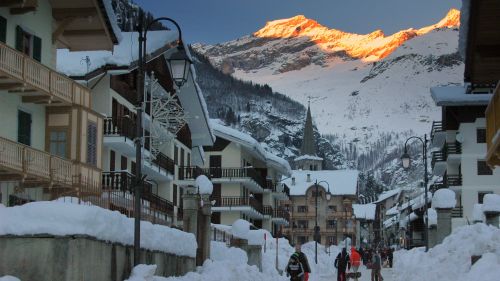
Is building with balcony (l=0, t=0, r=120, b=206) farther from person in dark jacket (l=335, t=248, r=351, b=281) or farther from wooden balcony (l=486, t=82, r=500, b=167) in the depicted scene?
wooden balcony (l=486, t=82, r=500, b=167)

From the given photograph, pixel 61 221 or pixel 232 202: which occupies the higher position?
pixel 232 202

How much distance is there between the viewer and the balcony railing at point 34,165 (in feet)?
77.9

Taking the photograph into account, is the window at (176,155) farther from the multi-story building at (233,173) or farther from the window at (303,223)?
the window at (303,223)

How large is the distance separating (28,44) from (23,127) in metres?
2.60

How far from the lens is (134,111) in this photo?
42219 mm

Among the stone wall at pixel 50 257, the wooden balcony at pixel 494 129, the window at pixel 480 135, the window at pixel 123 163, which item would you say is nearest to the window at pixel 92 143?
the window at pixel 123 163

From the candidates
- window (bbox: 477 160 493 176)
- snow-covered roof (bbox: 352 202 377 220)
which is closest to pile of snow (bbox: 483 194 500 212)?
window (bbox: 477 160 493 176)

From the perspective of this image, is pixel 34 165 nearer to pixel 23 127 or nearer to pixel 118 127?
pixel 23 127

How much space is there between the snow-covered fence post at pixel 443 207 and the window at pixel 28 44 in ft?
54.3

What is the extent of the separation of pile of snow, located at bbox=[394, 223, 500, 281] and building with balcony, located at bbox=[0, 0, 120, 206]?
10.7m

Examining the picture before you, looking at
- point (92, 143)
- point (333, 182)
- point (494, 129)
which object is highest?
point (333, 182)

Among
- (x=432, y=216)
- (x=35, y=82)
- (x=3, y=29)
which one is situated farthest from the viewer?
(x=432, y=216)

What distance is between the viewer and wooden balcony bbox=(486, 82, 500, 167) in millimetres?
19078

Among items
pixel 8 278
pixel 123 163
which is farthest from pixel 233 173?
pixel 8 278
